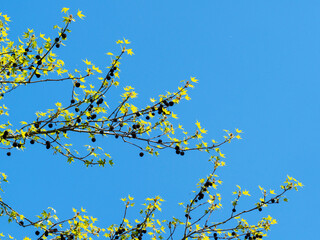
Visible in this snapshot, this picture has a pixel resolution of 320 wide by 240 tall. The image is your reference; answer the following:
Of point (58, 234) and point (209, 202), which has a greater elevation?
point (209, 202)

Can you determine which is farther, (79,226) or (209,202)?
(209,202)

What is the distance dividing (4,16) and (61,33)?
3708 millimetres

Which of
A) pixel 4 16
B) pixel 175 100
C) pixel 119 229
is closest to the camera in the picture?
pixel 175 100

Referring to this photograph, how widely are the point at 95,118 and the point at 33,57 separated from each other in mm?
2195

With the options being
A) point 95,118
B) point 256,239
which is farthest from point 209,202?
point 95,118

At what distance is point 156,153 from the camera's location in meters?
8.20

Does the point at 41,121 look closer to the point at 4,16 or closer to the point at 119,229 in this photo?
the point at 119,229

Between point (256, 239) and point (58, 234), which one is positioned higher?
point (256, 239)

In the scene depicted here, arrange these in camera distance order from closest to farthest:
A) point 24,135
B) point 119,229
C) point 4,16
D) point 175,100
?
point 24,135, point 175,100, point 119,229, point 4,16

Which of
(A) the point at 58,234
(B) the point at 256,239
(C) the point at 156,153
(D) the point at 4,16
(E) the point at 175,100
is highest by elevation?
(D) the point at 4,16

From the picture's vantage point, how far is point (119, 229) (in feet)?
28.3

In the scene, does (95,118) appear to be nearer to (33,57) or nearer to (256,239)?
(33,57)

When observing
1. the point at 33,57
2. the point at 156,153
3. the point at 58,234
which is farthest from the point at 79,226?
the point at 33,57

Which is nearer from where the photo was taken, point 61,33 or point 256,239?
point 61,33
